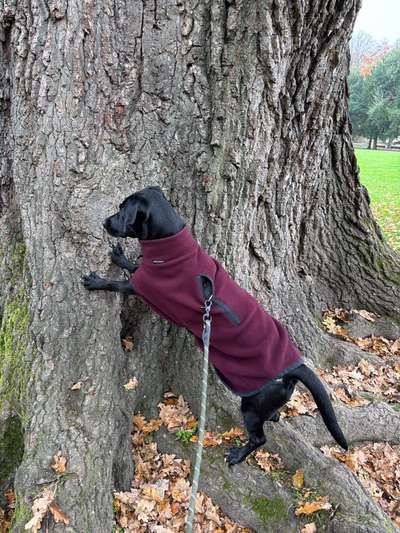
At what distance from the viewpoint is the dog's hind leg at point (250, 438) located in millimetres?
3143

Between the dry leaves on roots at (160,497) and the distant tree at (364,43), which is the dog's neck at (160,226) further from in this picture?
the distant tree at (364,43)

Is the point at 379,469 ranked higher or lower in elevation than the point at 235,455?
lower

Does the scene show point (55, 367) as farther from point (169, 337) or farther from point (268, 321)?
point (268, 321)

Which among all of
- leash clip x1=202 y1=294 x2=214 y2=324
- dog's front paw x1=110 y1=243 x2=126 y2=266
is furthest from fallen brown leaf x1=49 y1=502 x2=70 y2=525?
dog's front paw x1=110 y1=243 x2=126 y2=266

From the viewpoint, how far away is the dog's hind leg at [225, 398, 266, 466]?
3.14 meters

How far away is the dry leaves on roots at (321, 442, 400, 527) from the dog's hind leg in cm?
74

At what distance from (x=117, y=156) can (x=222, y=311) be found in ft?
4.12

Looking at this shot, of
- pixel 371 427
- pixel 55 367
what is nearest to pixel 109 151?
pixel 55 367

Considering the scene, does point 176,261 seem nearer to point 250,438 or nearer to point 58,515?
point 250,438

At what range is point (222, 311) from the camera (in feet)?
9.52

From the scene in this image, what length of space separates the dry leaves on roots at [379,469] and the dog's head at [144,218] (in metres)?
2.24

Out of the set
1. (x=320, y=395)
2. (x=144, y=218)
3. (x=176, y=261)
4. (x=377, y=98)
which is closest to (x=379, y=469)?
(x=320, y=395)

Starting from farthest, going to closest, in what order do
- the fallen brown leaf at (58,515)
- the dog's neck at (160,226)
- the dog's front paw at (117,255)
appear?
the dog's front paw at (117,255) < the dog's neck at (160,226) < the fallen brown leaf at (58,515)

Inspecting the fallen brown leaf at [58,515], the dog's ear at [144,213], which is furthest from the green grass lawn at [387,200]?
the fallen brown leaf at [58,515]
